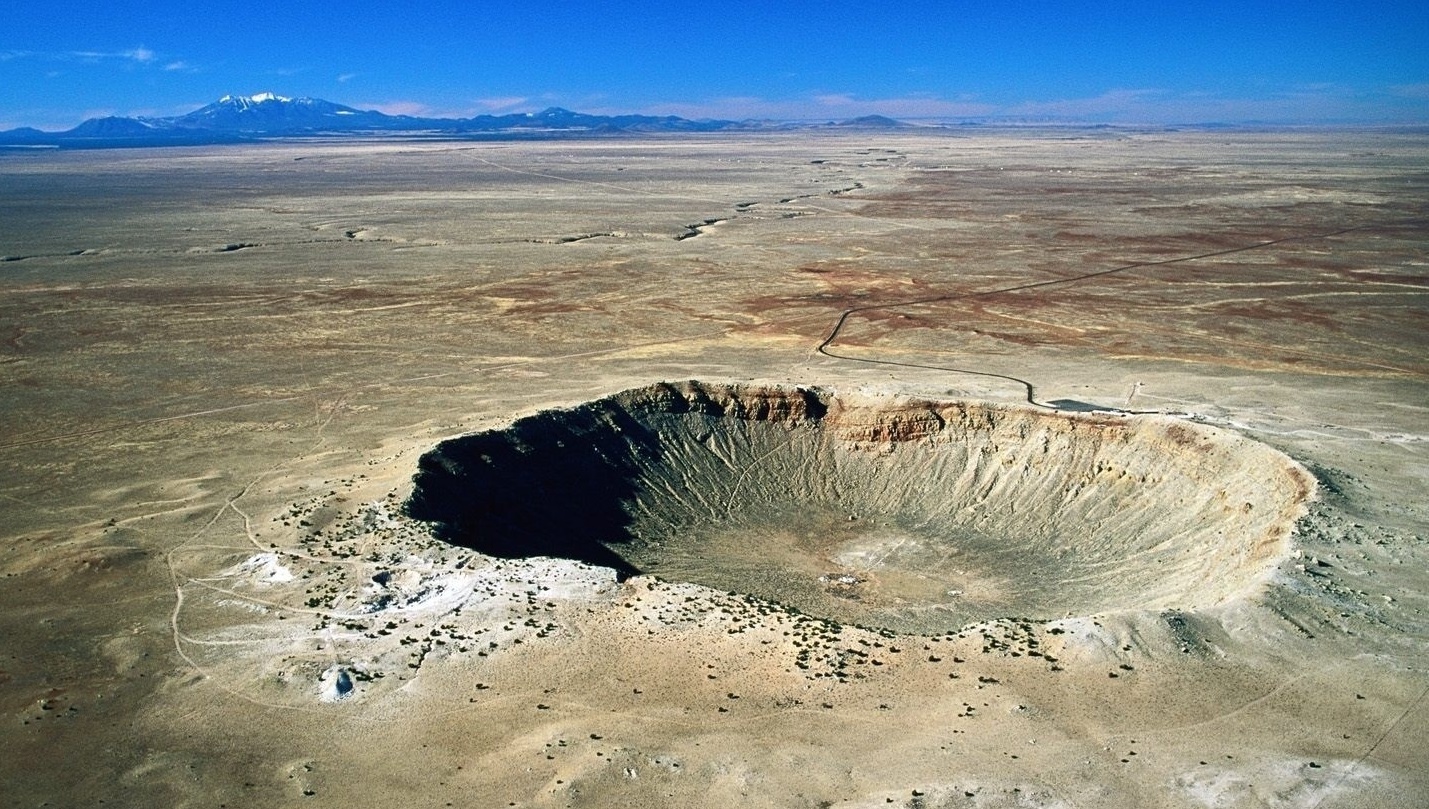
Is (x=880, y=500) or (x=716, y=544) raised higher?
(x=880, y=500)

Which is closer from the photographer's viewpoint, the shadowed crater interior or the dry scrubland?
the dry scrubland

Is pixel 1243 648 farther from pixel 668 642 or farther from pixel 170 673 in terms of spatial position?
pixel 170 673

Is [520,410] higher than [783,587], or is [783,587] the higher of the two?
[520,410]

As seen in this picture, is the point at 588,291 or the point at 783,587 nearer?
the point at 783,587

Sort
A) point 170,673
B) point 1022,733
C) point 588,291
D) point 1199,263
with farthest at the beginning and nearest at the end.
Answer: point 1199,263 → point 588,291 → point 170,673 → point 1022,733

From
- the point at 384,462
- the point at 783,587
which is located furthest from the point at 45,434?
the point at 783,587
